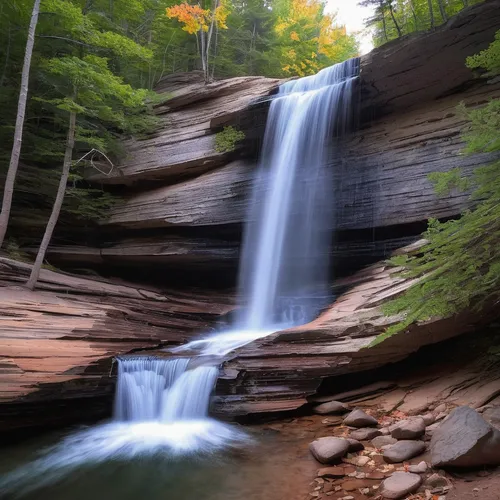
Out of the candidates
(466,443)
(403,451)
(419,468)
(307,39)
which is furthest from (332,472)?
(307,39)

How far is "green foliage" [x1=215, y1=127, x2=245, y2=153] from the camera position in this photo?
13852mm

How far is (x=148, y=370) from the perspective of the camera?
7.66 metres

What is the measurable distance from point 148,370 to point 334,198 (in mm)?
7898

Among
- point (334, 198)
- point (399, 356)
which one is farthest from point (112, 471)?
point (334, 198)

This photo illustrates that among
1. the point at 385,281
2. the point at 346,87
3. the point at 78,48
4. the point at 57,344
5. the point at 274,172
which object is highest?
the point at 78,48

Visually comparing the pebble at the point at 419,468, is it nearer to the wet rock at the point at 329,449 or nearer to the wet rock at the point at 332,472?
the wet rock at the point at 332,472

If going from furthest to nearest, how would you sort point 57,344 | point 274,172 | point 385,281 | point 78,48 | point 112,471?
point 274,172 → point 78,48 → point 385,281 → point 57,344 → point 112,471

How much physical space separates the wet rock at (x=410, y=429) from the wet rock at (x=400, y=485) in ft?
3.13

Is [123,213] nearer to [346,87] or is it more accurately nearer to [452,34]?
[346,87]

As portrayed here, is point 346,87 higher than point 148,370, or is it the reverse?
point 346,87

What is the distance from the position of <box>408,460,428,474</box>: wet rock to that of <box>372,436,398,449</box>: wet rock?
77 cm

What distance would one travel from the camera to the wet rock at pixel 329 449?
4797 millimetres

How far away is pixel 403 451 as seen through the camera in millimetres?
4488

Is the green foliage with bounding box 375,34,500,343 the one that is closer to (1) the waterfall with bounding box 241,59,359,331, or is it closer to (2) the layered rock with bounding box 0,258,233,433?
(2) the layered rock with bounding box 0,258,233,433
